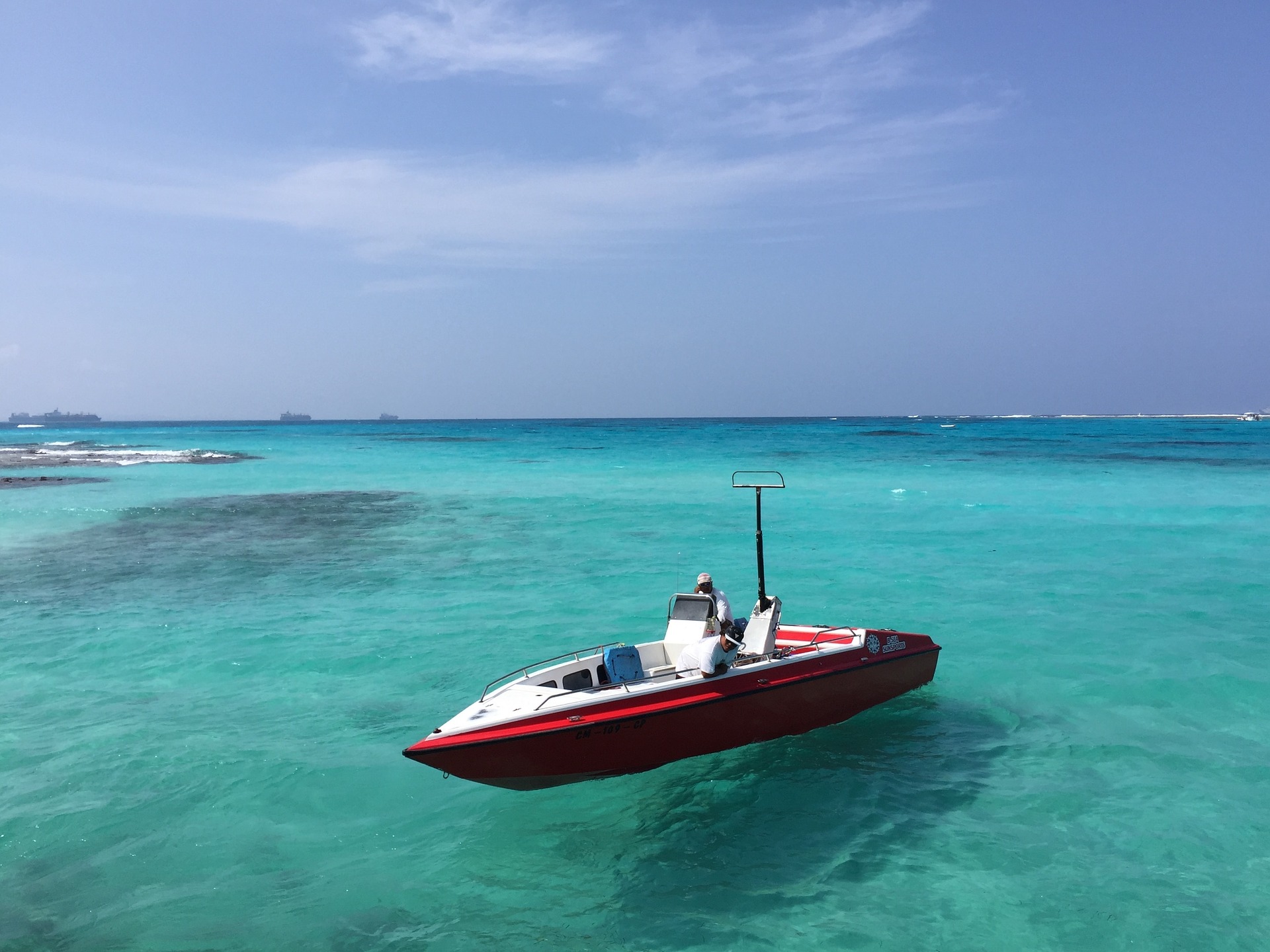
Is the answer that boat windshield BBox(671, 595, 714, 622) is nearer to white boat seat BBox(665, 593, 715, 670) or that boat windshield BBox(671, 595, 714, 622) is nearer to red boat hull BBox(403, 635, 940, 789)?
white boat seat BBox(665, 593, 715, 670)

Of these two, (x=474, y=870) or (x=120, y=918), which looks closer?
(x=120, y=918)

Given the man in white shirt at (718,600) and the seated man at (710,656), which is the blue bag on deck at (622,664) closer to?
the seated man at (710,656)

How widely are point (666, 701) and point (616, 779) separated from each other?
1.29 m

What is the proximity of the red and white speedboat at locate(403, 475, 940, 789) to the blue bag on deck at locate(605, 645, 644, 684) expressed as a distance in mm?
12

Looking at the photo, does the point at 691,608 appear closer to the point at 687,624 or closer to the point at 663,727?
the point at 687,624

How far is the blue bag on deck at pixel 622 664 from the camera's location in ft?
34.6

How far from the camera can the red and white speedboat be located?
9031mm

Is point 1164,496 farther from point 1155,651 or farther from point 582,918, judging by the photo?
point 582,918

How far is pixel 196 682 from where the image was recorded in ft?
44.9

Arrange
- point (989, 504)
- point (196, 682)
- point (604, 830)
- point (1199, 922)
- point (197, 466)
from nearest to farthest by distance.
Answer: point (1199, 922)
point (604, 830)
point (196, 682)
point (989, 504)
point (197, 466)

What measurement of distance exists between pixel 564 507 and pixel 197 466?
38.1 meters

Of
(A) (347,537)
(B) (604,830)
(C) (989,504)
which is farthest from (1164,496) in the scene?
(B) (604,830)

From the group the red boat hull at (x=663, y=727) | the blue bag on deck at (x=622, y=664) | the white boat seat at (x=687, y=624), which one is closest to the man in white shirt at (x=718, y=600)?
the white boat seat at (x=687, y=624)

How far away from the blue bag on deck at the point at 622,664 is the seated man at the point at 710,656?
1.71ft
